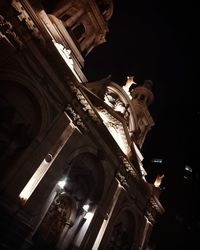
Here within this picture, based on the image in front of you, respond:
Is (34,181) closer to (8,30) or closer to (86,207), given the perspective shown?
(86,207)

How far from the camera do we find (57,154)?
16.6m

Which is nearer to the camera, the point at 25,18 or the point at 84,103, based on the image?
the point at 25,18

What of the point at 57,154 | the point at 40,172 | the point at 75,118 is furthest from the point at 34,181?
the point at 75,118

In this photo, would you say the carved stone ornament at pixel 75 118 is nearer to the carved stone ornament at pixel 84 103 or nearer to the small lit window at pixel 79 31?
the carved stone ornament at pixel 84 103

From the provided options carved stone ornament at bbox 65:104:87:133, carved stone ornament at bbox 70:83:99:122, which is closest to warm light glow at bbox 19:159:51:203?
carved stone ornament at bbox 65:104:87:133

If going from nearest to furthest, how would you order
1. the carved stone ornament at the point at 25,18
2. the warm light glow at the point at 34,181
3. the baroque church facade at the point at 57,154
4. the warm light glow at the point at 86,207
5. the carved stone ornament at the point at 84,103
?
1. the warm light glow at the point at 34,181
2. the baroque church facade at the point at 57,154
3. the carved stone ornament at the point at 25,18
4. the carved stone ornament at the point at 84,103
5. the warm light glow at the point at 86,207

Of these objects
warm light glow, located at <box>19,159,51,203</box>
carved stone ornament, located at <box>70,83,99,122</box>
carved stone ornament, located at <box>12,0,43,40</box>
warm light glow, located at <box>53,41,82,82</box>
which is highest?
warm light glow, located at <box>53,41,82,82</box>

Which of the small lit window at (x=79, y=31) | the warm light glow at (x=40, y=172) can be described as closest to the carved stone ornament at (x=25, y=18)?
the warm light glow at (x=40, y=172)

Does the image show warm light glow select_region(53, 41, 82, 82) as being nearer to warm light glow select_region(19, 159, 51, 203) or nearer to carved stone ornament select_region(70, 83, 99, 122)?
carved stone ornament select_region(70, 83, 99, 122)

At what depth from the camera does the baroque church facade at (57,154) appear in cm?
1457

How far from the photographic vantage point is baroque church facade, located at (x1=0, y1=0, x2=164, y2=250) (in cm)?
1457

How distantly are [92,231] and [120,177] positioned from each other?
5131 millimetres

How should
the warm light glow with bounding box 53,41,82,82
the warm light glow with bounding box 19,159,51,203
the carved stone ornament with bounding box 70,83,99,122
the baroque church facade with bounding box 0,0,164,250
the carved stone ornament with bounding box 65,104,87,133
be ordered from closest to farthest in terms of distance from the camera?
1. the warm light glow with bounding box 19,159,51,203
2. the baroque church facade with bounding box 0,0,164,250
3. the carved stone ornament with bounding box 65,104,87,133
4. the carved stone ornament with bounding box 70,83,99,122
5. the warm light glow with bounding box 53,41,82,82

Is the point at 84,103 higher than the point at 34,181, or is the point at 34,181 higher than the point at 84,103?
the point at 84,103
